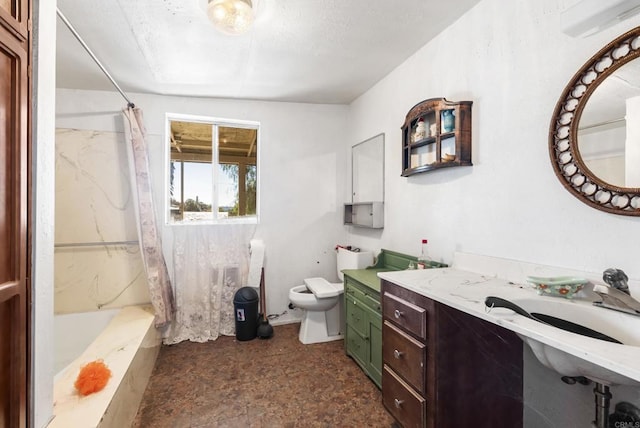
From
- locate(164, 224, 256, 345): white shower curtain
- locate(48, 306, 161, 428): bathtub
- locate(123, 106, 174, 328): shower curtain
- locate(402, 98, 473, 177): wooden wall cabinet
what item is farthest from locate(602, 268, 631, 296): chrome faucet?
locate(123, 106, 174, 328): shower curtain

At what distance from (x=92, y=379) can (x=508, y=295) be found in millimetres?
2026

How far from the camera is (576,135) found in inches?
48.0

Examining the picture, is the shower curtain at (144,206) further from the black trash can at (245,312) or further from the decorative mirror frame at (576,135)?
the decorative mirror frame at (576,135)

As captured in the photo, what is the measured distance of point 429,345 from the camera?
4.39 feet

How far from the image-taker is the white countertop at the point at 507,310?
0.74 metres

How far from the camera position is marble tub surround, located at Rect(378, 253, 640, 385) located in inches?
29.5

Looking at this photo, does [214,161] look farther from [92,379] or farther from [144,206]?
[92,379]

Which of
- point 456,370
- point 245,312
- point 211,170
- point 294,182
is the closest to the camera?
point 456,370

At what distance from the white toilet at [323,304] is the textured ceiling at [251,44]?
165 cm

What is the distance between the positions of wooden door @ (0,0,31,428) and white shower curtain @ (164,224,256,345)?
6.17ft

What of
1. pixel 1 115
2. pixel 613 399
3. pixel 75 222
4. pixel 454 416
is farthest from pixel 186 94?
pixel 613 399

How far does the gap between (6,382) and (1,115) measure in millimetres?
805

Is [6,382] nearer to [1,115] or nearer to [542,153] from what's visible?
[1,115]

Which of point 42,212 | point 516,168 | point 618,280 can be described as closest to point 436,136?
point 516,168
